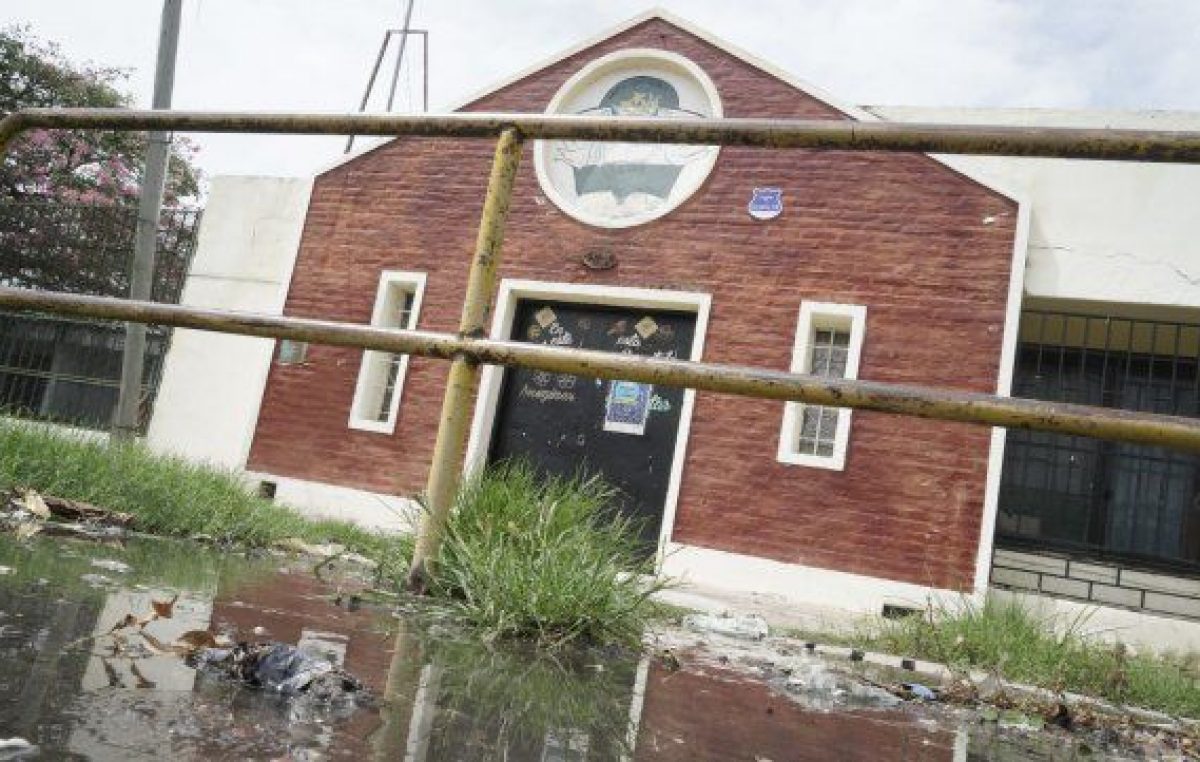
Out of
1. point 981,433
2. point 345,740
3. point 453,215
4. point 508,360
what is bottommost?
point 345,740

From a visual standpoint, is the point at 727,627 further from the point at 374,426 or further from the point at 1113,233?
the point at 374,426

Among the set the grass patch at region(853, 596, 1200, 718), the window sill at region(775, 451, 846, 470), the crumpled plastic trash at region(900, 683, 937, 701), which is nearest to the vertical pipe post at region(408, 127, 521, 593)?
the crumpled plastic trash at region(900, 683, 937, 701)

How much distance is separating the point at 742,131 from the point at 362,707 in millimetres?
Answer: 1448

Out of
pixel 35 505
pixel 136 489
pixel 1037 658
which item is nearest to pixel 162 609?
pixel 35 505

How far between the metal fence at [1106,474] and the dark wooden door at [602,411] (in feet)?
14.6

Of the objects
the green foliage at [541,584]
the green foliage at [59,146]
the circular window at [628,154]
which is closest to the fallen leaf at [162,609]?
the green foliage at [541,584]

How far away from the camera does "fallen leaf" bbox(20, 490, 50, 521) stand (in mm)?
2932

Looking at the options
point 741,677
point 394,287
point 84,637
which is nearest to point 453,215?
point 394,287

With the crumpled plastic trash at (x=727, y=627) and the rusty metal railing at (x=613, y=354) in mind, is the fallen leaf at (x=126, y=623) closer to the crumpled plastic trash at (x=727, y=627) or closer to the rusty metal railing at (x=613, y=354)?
the rusty metal railing at (x=613, y=354)

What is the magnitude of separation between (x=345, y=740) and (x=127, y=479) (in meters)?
3.33

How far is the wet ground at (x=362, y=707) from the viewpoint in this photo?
1.00 metres

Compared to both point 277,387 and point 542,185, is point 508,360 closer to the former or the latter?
point 542,185

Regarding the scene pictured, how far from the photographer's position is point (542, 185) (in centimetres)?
1136

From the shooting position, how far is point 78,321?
1322cm
